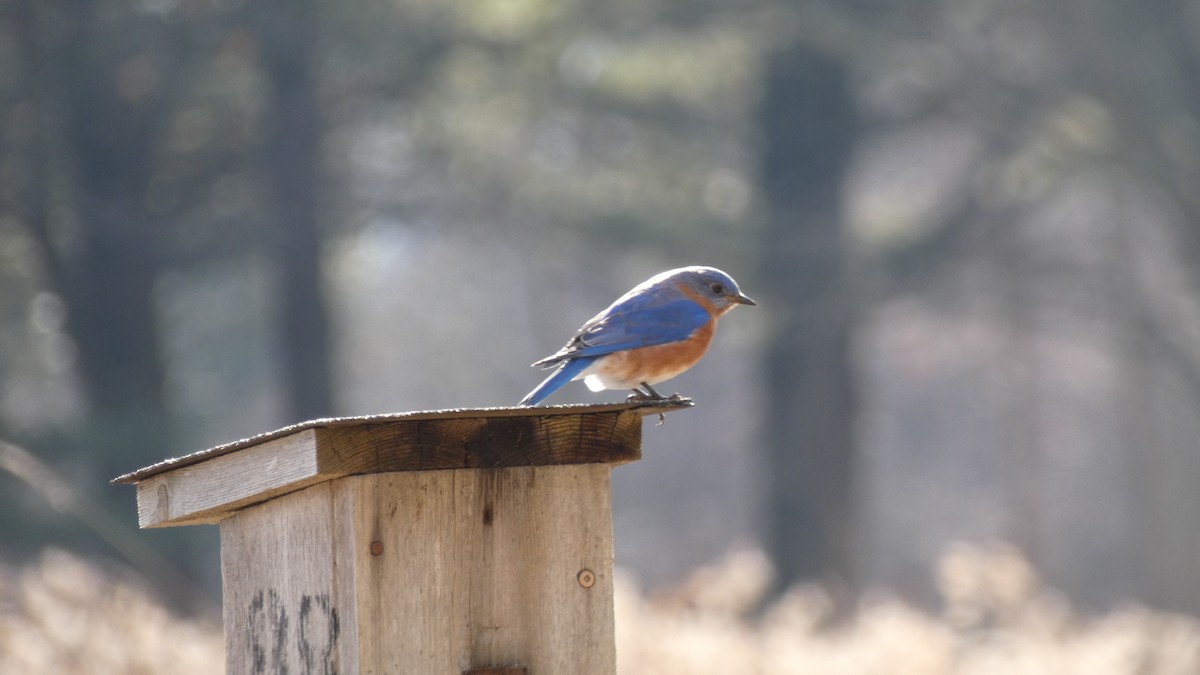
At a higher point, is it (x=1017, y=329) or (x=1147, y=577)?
(x=1017, y=329)

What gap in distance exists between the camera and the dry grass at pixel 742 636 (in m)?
5.41

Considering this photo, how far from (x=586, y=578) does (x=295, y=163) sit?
11190 millimetres

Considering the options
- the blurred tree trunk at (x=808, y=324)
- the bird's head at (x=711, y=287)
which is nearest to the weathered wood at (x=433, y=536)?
the bird's head at (x=711, y=287)

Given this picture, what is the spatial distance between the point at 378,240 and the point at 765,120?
158 inches

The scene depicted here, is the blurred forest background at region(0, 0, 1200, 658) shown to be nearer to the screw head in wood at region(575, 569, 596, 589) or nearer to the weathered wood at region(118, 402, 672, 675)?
the weathered wood at region(118, 402, 672, 675)

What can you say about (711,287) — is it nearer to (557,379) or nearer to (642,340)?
(642,340)

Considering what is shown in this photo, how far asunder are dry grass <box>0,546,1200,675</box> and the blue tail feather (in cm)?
222

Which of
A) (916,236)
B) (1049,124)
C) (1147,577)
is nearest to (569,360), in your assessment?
Result: (1049,124)

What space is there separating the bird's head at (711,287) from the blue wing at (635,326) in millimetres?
83

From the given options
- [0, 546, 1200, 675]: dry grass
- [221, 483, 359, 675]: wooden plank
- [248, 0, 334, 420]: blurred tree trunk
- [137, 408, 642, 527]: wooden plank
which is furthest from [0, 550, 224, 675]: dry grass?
→ [248, 0, 334, 420]: blurred tree trunk

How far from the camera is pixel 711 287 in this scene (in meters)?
4.34

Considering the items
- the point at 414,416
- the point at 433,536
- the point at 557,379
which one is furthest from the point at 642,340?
the point at 414,416

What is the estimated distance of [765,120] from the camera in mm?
14594

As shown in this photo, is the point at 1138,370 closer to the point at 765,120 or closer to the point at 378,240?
the point at 765,120
